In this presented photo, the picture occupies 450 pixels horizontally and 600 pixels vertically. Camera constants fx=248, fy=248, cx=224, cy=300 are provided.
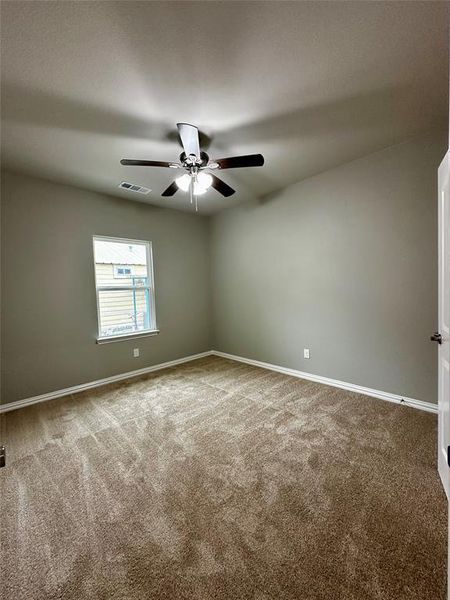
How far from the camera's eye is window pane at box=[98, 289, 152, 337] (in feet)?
11.6

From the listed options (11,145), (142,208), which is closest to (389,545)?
(11,145)

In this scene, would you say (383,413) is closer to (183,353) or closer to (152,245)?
(183,353)

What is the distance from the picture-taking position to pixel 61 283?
314 centimetres

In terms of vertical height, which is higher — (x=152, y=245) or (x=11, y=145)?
(x=11, y=145)

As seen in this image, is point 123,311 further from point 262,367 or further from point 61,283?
point 262,367

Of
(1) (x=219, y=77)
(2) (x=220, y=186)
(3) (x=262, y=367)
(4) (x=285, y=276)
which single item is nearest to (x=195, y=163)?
(2) (x=220, y=186)

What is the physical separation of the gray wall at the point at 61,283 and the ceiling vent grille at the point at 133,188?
0.40 meters

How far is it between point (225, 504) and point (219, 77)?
2.69 meters

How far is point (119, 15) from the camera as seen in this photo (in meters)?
1.24

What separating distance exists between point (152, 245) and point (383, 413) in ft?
12.1

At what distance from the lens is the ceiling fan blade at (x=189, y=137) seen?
1.95 m

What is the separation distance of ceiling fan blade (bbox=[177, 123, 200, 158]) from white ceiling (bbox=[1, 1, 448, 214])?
0.10 metres

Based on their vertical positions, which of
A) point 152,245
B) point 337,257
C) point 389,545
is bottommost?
point 389,545

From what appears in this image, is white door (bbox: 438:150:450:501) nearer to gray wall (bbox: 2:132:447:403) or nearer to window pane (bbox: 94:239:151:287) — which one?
gray wall (bbox: 2:132:447:403)
